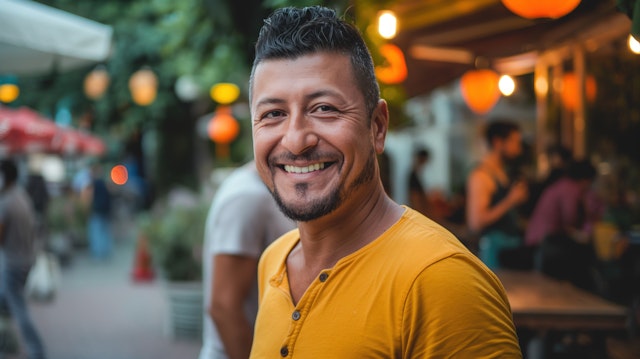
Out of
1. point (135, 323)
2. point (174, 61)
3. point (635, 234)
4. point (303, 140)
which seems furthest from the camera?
point (174, 61)

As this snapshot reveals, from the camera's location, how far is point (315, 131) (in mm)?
1616

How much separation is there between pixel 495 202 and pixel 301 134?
4435 mm

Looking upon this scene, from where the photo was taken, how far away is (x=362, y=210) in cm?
170

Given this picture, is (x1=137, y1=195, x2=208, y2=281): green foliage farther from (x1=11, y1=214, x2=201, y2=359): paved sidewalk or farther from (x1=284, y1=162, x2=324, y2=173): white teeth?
(x1=284, y1=162, x2=324, y2=173): white teeth

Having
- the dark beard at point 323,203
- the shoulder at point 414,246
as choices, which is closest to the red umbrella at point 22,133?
the dark beard at point 323,203

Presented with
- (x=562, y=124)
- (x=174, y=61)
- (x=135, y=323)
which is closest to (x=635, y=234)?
(x=562, y=124)

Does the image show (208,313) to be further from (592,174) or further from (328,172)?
(592,174)

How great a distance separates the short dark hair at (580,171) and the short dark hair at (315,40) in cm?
467

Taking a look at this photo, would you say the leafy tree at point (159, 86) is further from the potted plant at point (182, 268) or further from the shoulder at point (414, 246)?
the shoulder at point (414, 246)

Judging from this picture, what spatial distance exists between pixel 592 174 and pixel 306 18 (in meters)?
5.01

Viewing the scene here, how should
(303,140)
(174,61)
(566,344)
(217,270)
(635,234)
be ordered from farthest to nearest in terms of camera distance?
(174,61) < (635,234) < (566,344) < (217,270) < (303,140)

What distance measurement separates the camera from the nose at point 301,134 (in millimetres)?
1610

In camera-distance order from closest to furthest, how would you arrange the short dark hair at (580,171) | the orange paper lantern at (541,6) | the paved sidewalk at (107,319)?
the orange paper lantern at (541,6) → the short dark hair at (580,171) → the paved sidewalk at (107,319)

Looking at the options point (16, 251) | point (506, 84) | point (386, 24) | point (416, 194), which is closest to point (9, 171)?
point (16, 251)
